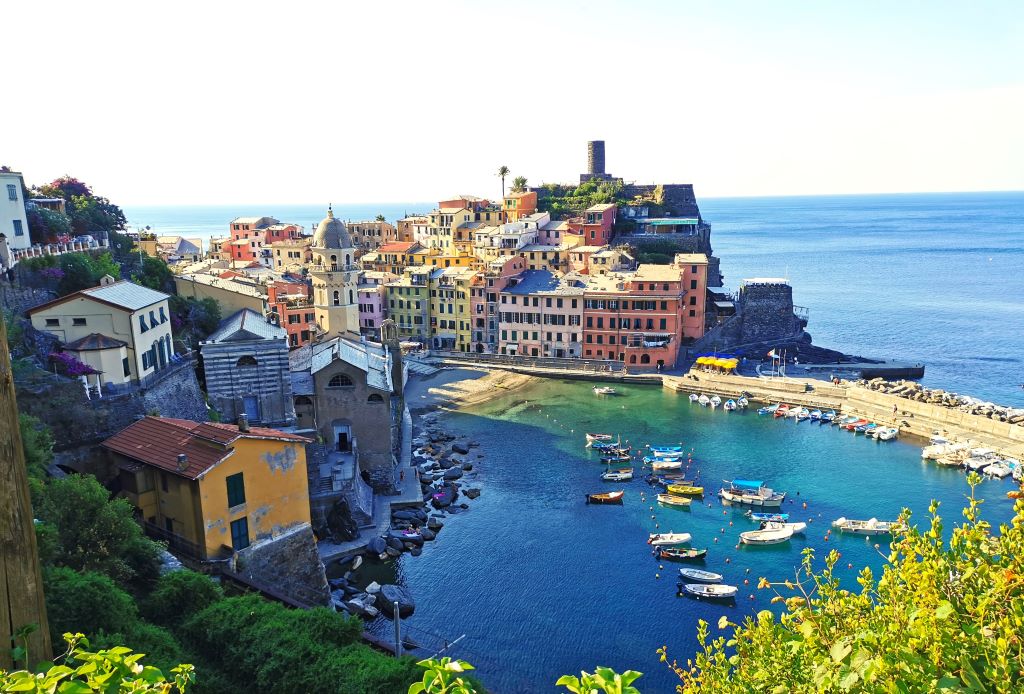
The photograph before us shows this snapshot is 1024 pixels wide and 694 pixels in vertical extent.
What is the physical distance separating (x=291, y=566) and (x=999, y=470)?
44069 mm

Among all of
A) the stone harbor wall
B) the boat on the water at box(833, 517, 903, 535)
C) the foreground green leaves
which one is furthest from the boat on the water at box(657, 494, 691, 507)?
the foreground green leaves

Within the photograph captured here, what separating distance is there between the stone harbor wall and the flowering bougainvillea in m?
10.7

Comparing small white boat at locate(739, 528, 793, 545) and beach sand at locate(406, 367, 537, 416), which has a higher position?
beach sand at locate(406, 367, 537, 416)

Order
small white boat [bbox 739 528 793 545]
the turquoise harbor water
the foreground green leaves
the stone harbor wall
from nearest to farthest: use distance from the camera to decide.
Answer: the foreground green leaves → the stone harbor wall → the turquoise harbor water → small white boat [bbox 739 528 793 545]

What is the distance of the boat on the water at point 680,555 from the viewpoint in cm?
3641

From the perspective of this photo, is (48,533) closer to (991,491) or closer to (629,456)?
(629,456)

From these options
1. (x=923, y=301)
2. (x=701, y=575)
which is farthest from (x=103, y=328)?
(x=923, y=301)

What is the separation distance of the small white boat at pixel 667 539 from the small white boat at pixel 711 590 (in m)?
4.14

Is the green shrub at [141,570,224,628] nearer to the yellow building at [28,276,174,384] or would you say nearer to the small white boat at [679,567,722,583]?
the yellow building at [28,276,174,384]

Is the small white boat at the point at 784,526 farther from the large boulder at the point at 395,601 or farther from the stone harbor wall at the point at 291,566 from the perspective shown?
the stone harbor wall at the point at 291,566

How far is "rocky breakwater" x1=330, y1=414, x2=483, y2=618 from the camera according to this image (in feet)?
104

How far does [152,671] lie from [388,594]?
1089 inches

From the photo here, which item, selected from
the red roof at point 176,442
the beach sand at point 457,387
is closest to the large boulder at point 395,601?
the red roof at point 176,442

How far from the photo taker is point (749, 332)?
8119 cm
